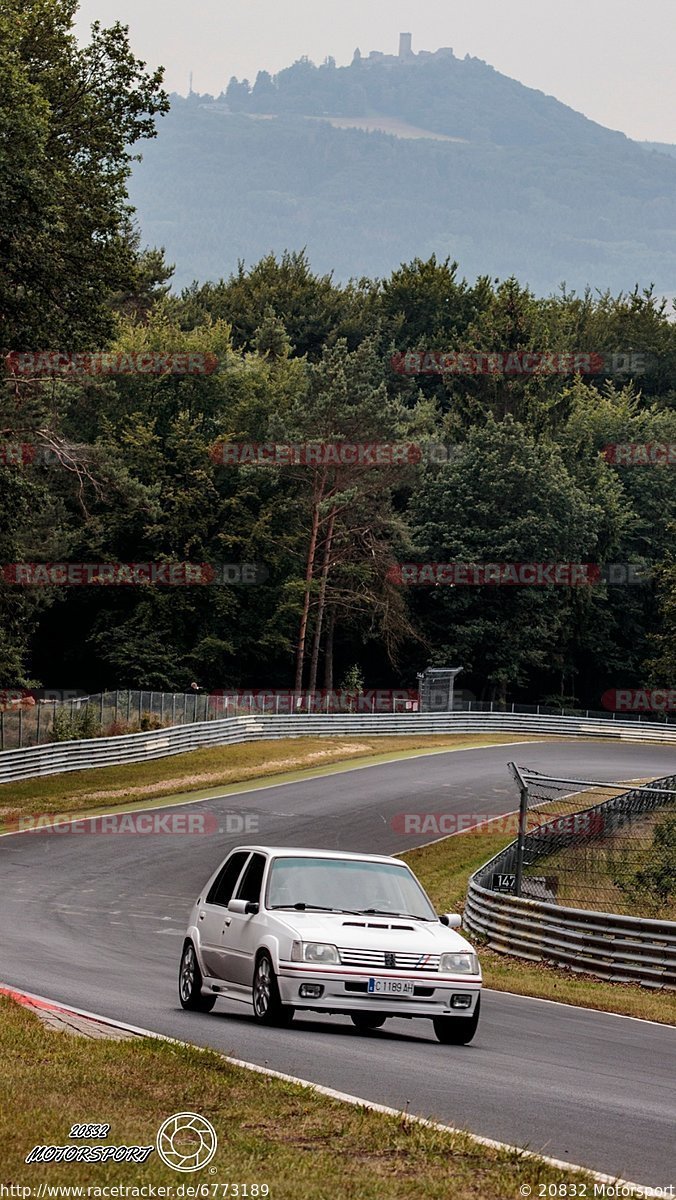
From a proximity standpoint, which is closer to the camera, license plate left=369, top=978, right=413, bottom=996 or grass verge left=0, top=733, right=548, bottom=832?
license plate left=369, top=978, right=413, bottom=996

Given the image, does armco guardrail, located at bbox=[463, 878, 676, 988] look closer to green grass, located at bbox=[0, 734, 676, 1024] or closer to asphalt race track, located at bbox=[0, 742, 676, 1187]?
green grass, located at bbox=[0, 734, 676, 1024]

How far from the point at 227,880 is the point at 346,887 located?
1322 mm

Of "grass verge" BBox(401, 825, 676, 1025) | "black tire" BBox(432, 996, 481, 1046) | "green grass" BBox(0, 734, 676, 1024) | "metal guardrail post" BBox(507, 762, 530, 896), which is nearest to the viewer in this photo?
"black tire" BBox(432, 996, 481, 1046)

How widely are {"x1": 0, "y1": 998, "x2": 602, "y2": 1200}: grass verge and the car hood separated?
272 centimetres

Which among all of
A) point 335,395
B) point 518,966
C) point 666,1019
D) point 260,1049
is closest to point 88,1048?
point 260,1049

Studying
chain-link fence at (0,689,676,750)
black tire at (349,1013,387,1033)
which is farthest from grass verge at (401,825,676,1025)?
chain-link fence at (0,689,676,750)

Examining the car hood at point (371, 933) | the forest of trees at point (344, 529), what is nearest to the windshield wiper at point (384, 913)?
the car hood at point (371, 933)

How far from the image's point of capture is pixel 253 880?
1392 centimetres

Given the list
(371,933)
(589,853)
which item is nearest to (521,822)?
(589,853)

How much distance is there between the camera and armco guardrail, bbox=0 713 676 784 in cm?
4844

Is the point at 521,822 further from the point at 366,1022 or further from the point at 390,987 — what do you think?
the point at 390,987

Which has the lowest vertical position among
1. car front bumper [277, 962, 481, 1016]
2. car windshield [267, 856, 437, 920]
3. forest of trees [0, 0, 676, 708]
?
car front bumper [277, 962, 481, 1016]

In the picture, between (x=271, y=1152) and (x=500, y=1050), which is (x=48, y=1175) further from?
(x=500, y=1050)

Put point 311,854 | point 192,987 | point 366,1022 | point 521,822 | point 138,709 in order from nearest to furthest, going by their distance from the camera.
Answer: point 366,1022 < point 311,854 < point 192,987 < point 521,822 < point 138,709
